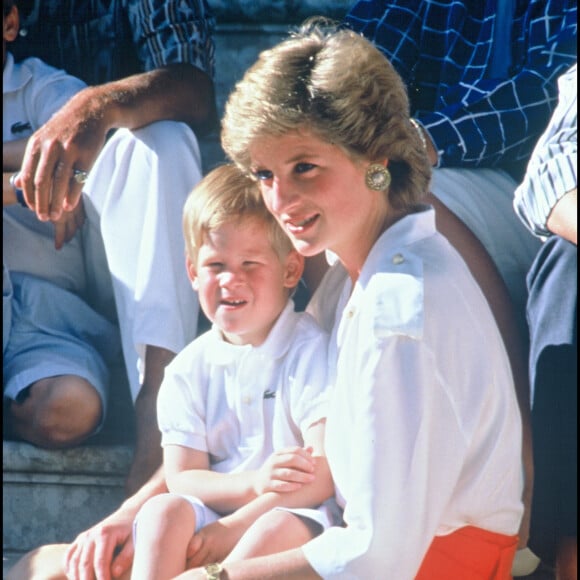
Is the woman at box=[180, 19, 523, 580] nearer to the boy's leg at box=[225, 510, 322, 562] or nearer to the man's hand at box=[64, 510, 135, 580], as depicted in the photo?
the boy's leg at box=[225, 510, 322, 562]

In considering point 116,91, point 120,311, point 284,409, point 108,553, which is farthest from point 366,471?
point 116,91

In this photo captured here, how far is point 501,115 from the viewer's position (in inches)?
110

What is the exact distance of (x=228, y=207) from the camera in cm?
238

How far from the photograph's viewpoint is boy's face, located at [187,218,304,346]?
2.39m

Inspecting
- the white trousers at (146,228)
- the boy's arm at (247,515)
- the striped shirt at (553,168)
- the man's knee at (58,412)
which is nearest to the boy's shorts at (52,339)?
the man's knee at (58,412)

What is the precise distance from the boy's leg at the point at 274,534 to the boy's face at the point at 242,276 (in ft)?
1.39

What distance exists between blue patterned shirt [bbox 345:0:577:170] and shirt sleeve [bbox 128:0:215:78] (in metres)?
0.40

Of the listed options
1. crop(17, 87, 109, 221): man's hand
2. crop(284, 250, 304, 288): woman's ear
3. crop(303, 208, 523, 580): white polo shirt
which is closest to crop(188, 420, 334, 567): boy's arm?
crop(303, 208, 523, 580): white polo shirt

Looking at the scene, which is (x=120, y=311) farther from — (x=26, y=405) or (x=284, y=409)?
(x=284, y=409)

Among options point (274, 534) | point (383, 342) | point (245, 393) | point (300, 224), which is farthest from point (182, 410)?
point (383, 342)

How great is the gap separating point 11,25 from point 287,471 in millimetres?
1610

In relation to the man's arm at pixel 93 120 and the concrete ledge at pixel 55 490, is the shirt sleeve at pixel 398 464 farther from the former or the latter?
the man's arm at pixel 93 120

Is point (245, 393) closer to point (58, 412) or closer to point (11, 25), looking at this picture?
point (58, 412)

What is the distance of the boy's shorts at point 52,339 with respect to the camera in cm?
289
